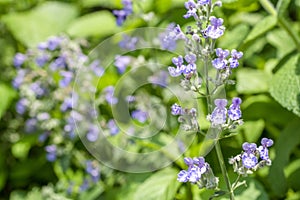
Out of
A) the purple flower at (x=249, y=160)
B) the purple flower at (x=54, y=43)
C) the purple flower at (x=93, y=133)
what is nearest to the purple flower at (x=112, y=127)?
the purple flower at (x=93, y=133)

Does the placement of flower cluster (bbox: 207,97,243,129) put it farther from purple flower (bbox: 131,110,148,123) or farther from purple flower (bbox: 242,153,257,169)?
purple flower (bbox: 131,110,148,123)

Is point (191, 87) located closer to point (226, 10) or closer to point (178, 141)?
point (178, 141)

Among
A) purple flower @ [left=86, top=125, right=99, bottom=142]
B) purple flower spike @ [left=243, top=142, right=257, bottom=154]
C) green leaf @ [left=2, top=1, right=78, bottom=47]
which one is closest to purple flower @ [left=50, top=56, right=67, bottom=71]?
purple flower @ [left=86, top=125, right=99, bottom=142]

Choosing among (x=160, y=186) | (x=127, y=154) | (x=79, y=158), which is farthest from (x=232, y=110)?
(x=79, y=158)

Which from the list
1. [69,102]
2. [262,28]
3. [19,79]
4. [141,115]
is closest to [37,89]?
[19,79]

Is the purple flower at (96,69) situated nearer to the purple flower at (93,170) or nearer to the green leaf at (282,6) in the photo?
the purple flower at (93,170)
